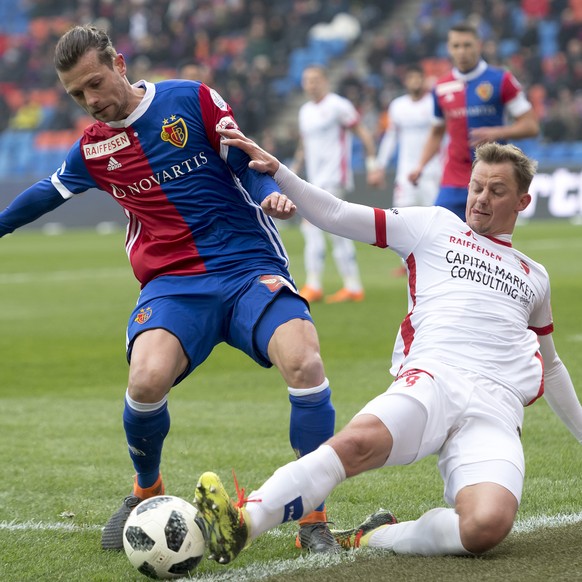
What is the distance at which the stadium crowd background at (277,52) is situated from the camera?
78.8ft

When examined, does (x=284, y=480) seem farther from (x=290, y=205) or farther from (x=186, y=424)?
(x=186, y=424)

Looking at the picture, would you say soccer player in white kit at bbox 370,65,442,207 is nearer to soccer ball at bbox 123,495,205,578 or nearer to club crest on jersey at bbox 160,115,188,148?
club crest on jersey at bbox 160,115,188,148

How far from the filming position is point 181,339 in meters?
4.52

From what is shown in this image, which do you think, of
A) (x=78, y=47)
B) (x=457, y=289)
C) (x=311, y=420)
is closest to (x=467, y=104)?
(x=457, y=289)

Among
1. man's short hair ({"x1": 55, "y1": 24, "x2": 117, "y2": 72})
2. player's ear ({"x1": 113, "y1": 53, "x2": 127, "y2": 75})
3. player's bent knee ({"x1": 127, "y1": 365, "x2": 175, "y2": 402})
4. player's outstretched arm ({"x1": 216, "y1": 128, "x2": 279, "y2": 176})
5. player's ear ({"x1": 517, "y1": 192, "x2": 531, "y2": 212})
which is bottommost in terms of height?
player's bent knee ({"x1": 127, "y1": 365, "x2": 175, "y2": 402})

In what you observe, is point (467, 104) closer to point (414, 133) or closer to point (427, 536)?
point (427, 536)

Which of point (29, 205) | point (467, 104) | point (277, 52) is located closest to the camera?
point (29, 205)

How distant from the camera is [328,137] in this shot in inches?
548

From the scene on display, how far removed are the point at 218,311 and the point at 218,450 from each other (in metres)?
1.70

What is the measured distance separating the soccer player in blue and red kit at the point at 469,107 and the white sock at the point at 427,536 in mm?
5498

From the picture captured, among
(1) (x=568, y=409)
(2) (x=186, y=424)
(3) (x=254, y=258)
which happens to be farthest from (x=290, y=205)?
(2) (x=186, y=424)

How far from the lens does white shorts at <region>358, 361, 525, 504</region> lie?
397 cm

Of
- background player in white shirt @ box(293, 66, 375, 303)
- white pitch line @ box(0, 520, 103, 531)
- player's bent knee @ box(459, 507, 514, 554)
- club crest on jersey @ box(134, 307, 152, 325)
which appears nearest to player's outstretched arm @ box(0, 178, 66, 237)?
club crest on jersey @ box(134, 307, 152, 325)

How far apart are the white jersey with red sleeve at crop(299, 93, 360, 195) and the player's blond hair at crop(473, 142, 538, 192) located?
9.36 m
